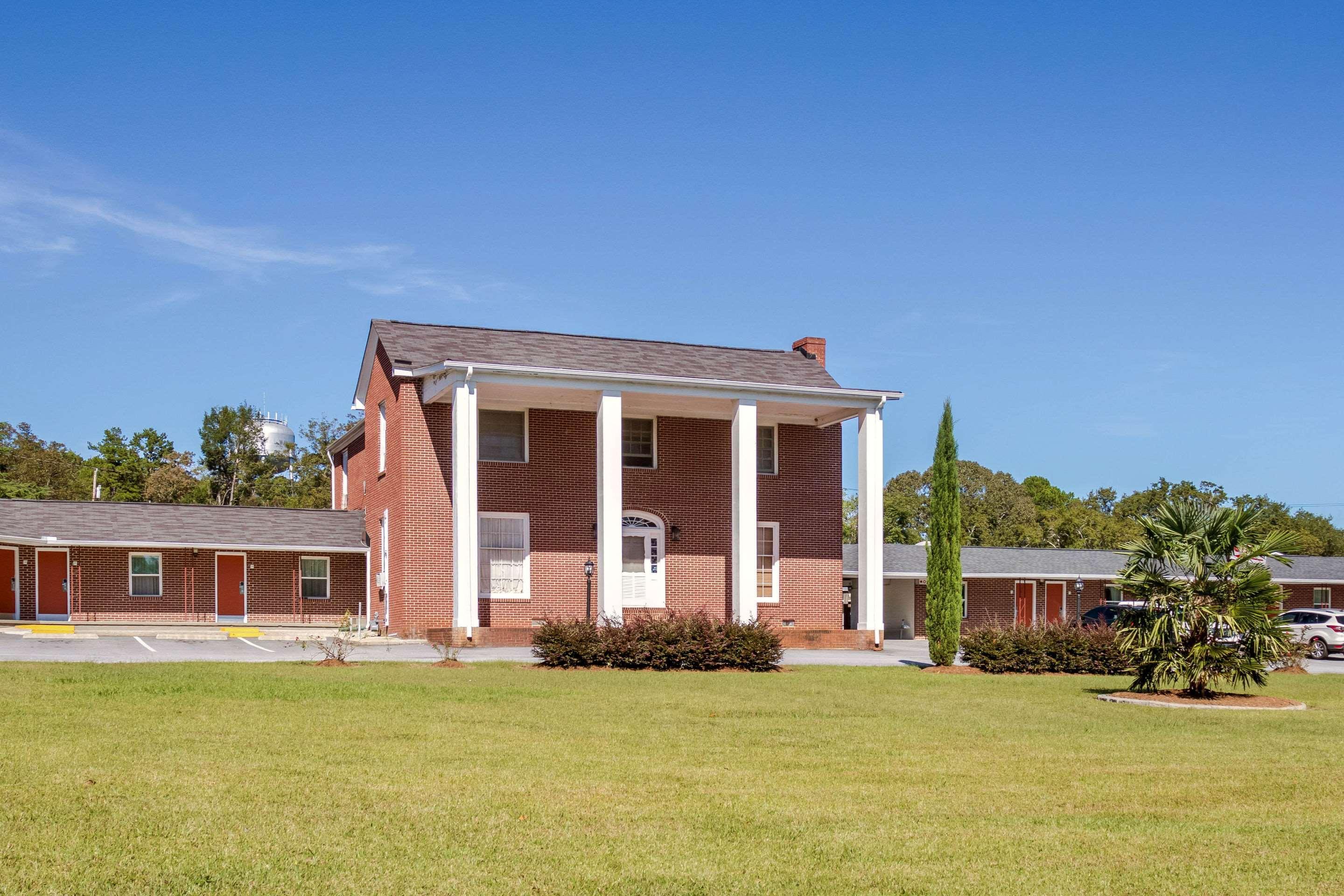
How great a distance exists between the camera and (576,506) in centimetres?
3412

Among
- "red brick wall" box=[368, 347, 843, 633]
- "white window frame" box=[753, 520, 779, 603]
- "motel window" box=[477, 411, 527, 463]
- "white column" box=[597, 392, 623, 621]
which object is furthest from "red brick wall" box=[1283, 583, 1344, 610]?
"motel window" box=[477, 411, 527, 463]

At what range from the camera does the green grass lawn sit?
7742 millimetres

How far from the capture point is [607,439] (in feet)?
103

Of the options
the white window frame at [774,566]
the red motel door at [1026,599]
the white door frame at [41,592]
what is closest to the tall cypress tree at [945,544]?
the white window frame at [774,566]

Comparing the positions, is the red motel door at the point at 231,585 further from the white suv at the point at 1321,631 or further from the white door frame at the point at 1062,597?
the white suv at the point at 1321,631

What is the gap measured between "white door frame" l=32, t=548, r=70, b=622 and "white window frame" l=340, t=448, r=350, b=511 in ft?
28.8

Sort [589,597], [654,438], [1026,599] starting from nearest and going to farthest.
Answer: [589,597]
[654,438]
[1026,599]

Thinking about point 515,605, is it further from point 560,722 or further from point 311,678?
point 560,722

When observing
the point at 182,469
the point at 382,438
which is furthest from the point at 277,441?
the point at 382,438

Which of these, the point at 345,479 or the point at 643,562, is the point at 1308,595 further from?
the point at 345,479

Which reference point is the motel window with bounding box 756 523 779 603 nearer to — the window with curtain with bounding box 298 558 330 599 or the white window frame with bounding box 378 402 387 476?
the white window frame with bounding box 378 402 387 476

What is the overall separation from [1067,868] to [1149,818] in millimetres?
2092

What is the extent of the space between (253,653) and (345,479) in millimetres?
18932

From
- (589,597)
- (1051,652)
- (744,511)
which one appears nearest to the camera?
(1051,652)
